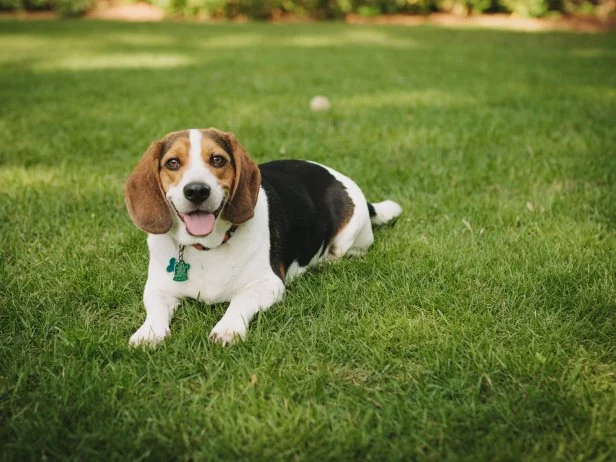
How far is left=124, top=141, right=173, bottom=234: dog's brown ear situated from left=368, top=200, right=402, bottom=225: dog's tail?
1.89m

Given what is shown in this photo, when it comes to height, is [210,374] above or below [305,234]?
below

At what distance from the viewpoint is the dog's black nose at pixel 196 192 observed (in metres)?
2.84

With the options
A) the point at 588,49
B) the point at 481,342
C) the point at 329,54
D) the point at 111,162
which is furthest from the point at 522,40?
the point at 481,342

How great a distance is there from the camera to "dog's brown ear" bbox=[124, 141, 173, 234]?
9.81ft

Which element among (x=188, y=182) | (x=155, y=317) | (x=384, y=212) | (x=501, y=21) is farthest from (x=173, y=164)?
(x=501, y=21)

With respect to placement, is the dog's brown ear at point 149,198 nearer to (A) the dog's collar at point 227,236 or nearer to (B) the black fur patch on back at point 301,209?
(A) the dog's collar at point 227,236

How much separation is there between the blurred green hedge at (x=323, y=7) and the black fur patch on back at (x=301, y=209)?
952 inches

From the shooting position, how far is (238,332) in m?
2.88

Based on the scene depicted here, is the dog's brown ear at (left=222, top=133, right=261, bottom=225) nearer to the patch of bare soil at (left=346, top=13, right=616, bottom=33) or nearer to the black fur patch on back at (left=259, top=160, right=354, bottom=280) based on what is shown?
the black fur patch on back at (left=259, top=160, right=354, bottom=280)

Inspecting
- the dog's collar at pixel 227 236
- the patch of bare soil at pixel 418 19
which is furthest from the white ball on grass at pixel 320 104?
the patch of bare soil at pixel 418 19

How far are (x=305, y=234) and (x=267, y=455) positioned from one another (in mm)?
1765

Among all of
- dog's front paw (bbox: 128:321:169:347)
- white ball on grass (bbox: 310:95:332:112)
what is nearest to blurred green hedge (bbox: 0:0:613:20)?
white ball on grass (bbox: 310:95:332:112)

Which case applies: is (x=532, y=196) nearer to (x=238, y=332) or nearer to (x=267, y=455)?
(x=238, y=332)

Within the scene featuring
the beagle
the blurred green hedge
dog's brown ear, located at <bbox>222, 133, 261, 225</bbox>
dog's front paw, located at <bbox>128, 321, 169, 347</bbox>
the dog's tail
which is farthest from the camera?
the blurred green hedge
